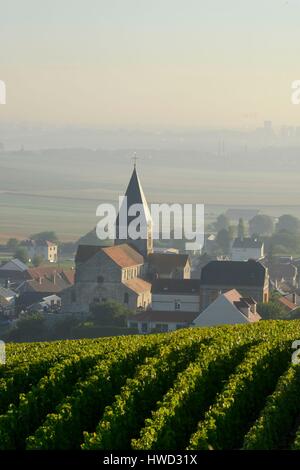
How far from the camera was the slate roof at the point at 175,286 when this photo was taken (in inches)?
3521

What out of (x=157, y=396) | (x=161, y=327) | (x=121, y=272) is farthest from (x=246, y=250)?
(x=157, y=396)

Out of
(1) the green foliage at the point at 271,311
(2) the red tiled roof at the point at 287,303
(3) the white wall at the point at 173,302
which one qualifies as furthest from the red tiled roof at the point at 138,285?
(1) the green foliage at the point at 271,311

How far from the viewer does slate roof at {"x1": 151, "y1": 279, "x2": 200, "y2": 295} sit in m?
89.4

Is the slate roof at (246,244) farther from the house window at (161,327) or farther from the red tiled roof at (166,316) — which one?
the house window at (161,327)

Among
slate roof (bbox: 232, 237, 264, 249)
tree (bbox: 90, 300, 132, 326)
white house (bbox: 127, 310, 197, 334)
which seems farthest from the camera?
slate roof (bbox: 232, 237, 264, 249)

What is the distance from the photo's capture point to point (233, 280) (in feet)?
295

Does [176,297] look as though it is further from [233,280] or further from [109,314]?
[109,314]

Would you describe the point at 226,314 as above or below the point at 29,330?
above

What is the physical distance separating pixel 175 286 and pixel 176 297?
103 centimetres

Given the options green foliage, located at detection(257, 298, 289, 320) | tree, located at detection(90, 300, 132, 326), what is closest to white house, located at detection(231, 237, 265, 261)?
tree, located at detection(90, 300, 132, 326)

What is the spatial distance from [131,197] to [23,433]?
77.1 m

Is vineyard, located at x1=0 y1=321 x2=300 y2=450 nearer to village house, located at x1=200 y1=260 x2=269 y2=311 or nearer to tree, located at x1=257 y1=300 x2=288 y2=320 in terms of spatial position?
tree, located at x1=257 y1=300 x2=288 y2=320
